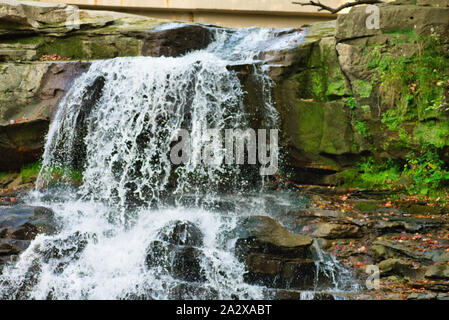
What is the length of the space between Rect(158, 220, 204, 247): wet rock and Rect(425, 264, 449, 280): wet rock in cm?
259

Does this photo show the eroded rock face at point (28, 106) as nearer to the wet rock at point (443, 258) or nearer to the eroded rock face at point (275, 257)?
the eroded rock face at point (275, 257)

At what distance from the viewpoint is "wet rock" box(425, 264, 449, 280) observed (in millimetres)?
4645

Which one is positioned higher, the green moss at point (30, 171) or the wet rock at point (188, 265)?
the green moss at point (30, 171)

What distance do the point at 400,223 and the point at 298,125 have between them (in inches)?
91.9

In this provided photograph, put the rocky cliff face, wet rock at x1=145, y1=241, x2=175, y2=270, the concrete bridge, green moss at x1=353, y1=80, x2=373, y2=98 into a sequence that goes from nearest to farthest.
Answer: wet rock at x1=145, y1=241, x2=175, y2=270, the rocky cliff face, green moss at x1=353, y1=80, x2=373, y2=98, the concrete bridge

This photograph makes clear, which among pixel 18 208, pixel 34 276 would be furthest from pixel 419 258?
pixel 18 208

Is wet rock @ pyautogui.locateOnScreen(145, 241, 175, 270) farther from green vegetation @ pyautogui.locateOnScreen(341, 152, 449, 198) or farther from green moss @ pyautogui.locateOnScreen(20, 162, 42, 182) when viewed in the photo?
green moss @ pyautogui.locateOnScreen(20, 162, 42, 182)

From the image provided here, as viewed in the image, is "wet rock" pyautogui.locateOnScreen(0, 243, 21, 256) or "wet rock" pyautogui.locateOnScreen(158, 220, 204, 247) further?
"wet rock" pyautogui.locateOnScreen(158, 220, 204, 247)

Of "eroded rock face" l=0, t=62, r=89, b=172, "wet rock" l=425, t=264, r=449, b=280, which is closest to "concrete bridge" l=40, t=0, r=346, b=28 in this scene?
"eroded rock face" l=0, t=62, r=89, b=172

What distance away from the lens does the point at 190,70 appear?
7516 millimetres

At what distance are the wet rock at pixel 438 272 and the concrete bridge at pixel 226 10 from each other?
8842 mm

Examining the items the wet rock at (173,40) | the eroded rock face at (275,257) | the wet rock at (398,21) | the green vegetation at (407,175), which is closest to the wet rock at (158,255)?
the eroded rock face at (275,257)

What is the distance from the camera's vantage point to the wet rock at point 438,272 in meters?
4.64
